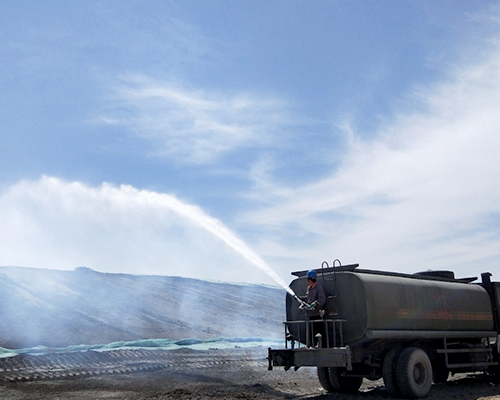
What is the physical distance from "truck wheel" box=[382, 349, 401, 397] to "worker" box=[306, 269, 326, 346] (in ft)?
4.72

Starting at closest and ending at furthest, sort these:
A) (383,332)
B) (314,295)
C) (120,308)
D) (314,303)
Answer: (383,332)
(314,303)
(314,295)
(120,308)

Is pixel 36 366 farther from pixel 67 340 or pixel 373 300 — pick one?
pixel 373 300

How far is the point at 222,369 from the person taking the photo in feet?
58.4

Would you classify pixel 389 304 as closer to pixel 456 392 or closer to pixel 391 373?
pixel 391 373

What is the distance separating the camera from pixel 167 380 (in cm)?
1550

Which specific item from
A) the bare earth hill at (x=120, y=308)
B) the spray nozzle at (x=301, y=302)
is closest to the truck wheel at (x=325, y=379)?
the spray nozzle at (x=301, y=302)

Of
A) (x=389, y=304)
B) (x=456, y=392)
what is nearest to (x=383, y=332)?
(x=389, y=304)

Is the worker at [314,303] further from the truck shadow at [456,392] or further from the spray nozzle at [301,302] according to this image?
the truck shadow at [456,392]

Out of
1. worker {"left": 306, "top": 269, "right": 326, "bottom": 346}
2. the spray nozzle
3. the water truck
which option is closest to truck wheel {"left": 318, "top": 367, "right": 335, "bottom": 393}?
the water truck

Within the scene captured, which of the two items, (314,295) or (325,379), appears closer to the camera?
(314,295)

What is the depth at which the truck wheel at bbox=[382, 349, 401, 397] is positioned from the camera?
1171cm

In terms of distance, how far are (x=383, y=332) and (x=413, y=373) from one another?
4.51ft

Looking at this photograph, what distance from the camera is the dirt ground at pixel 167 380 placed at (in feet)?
42.4

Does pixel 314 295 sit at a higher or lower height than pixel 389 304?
higher
